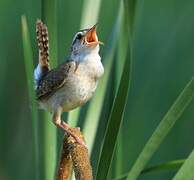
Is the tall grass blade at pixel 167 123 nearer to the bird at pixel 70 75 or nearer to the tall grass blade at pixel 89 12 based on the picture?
the tall grass blade at pixel 89 12

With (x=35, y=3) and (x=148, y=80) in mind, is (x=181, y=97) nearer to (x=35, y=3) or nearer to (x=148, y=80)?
(x=148, y=80)

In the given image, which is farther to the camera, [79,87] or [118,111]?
[79,87]

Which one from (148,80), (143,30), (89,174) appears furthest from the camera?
(143,30)

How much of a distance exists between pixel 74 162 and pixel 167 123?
0.25 meters

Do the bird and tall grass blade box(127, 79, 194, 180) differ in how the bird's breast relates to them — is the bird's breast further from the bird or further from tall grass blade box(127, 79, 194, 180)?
tall grass blade box(127, 79, 194, 180)

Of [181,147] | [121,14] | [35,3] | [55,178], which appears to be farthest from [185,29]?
[55,178]

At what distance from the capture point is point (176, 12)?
187 centimetres

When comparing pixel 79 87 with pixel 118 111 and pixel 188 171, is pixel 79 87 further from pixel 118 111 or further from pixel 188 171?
pixel 188 171

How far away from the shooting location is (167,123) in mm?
719

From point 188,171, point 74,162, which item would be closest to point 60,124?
point 74,162

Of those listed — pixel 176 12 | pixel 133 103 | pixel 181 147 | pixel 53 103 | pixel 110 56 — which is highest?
pixel 110 56

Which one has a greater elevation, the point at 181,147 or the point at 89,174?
the point at 89,174

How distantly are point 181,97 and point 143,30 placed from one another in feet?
3.87

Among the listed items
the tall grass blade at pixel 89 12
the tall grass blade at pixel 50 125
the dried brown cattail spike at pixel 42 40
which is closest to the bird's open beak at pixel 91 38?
the dried brown cattail spike at pixel 42 40
